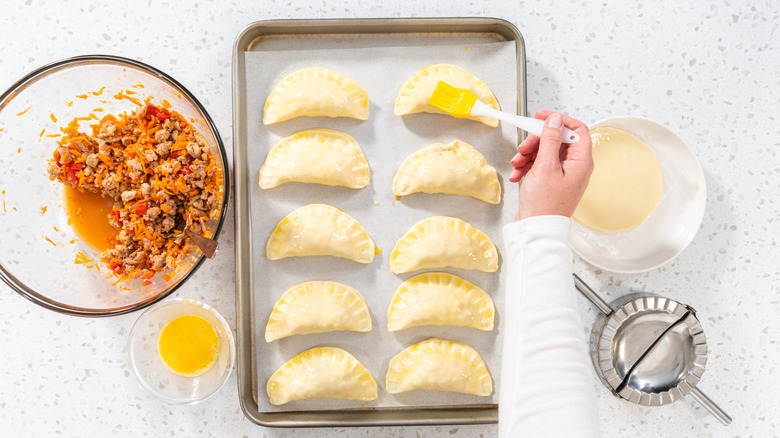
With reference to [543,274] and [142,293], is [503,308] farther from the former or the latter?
[142,293]

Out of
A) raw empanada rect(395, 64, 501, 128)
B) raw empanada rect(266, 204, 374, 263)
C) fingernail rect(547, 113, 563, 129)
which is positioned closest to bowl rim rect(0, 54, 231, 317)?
raw empanada rect(266, 204, 374, 263)

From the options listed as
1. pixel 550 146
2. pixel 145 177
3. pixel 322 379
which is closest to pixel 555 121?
pixel 550 146

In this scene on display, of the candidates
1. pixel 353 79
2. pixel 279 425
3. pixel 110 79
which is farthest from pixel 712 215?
pixel 110 79

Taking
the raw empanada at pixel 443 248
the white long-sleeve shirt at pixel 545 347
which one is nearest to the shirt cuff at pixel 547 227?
the white long-sleeve shirt at pixel 545 347

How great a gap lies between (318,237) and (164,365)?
0.48 metres

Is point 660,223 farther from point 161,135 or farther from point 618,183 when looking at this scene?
point 161,135

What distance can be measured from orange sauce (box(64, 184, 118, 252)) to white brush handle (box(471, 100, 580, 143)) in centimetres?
85

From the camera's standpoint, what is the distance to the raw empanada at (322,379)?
1.15m

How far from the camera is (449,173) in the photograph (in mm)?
1159

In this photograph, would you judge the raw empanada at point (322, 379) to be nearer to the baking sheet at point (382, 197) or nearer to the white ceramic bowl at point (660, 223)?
the baking sheet at point (382, 197)

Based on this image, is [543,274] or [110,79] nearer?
[543,274]

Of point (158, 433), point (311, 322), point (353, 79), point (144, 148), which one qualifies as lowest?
point (158, 433)

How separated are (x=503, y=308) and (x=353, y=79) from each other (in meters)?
0.64

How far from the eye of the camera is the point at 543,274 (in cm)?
91
